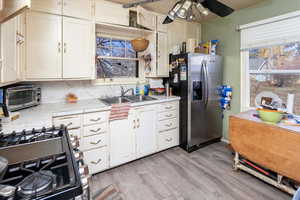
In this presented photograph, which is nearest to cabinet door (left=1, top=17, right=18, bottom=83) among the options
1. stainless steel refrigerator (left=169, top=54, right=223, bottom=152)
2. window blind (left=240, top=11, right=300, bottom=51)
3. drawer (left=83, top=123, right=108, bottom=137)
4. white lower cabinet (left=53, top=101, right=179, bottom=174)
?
white lower cabinet (left=53, top=101, right=179, bottom=174)

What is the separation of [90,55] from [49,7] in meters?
0.72

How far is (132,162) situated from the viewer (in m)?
2.49

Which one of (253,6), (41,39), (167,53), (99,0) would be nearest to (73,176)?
(41,39)

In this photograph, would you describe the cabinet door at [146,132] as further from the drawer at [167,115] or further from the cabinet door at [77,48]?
the cabinet door at [77,48]

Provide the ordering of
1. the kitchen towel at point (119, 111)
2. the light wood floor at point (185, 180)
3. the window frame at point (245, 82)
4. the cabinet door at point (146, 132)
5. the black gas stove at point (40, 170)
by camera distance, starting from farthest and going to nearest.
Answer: the window frame at point (245, 82) < the cabinet door at point (146, 132) < the kitchen towel at point (119, 111) < the light wood floor at point (185, 180) < the black gas stove at point (40, 170)

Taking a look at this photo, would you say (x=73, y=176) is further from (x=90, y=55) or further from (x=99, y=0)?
(x=99, y=0)

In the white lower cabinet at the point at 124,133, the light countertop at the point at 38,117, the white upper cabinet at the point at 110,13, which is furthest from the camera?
the white upper cabinet at the point at 110,13

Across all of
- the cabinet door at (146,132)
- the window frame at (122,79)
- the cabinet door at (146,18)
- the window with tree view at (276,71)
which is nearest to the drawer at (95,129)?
the cabinet door at (146,132)

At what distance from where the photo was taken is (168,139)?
2838mm

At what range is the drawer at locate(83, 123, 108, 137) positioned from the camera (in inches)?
79.2

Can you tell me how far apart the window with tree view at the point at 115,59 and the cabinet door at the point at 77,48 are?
0.47 metres

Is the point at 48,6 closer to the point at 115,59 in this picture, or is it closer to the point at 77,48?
the point at 77,48

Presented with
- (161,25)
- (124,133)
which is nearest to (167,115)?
(124,133)

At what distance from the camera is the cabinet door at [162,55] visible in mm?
2971
